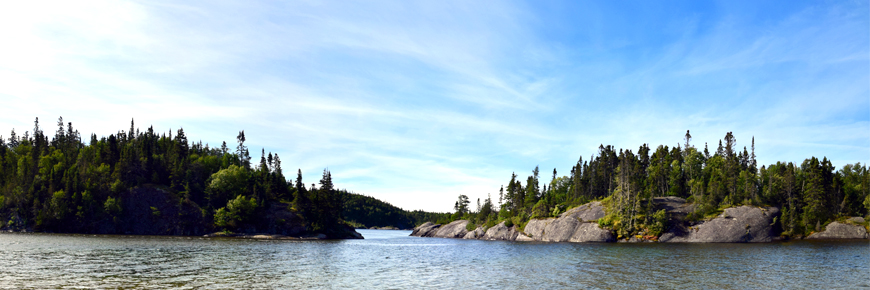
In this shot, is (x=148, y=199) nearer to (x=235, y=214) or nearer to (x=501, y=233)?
(x=235, y=214)

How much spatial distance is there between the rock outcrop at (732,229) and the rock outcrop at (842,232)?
12032 mm

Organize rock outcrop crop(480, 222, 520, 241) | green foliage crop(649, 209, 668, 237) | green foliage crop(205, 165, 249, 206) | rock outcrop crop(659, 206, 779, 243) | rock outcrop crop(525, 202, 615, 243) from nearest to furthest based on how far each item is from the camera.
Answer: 1. rock outcrop crop(659, 206, 779, 243)
2. green foliage crop(649, 209, 668, 237)
3. rock outcrop crop(525, 202, 615, 243)
4. rock outcrop crop(480, 222, 520, 241)
5. green foliage crop(205, 165, 249, 206)

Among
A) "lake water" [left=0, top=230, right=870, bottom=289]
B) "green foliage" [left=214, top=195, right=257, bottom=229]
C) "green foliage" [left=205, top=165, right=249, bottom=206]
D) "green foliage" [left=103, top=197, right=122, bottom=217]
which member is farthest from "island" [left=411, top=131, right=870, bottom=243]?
"green foliage" [left=103, top=197, right=122, bottom=217]

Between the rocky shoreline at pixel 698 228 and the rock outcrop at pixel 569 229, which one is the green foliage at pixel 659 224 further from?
the rock outcrop at pixel 569 229

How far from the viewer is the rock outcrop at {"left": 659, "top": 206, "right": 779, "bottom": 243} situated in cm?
12461

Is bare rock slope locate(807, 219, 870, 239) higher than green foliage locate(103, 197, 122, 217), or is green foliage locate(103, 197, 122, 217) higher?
green foliage locate(103, 197, 122, 217)

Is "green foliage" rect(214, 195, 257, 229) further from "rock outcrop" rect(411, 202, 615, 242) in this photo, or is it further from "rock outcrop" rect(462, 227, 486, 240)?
"rock outcrop" rect(411, 202, 615, 242)

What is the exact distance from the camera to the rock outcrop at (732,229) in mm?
124606

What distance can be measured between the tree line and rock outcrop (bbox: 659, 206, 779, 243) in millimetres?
115383

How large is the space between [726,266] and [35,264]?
3164 inches

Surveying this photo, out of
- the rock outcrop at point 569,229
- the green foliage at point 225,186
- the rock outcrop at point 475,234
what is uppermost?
the green foliage at point 225,186

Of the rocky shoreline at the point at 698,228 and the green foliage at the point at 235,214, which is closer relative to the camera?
the rocky shoreline at the point at 698,228

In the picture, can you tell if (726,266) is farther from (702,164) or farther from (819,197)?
(702,164)

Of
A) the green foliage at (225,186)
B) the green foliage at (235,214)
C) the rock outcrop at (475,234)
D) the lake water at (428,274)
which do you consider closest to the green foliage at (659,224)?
the lake water at (428,274)
